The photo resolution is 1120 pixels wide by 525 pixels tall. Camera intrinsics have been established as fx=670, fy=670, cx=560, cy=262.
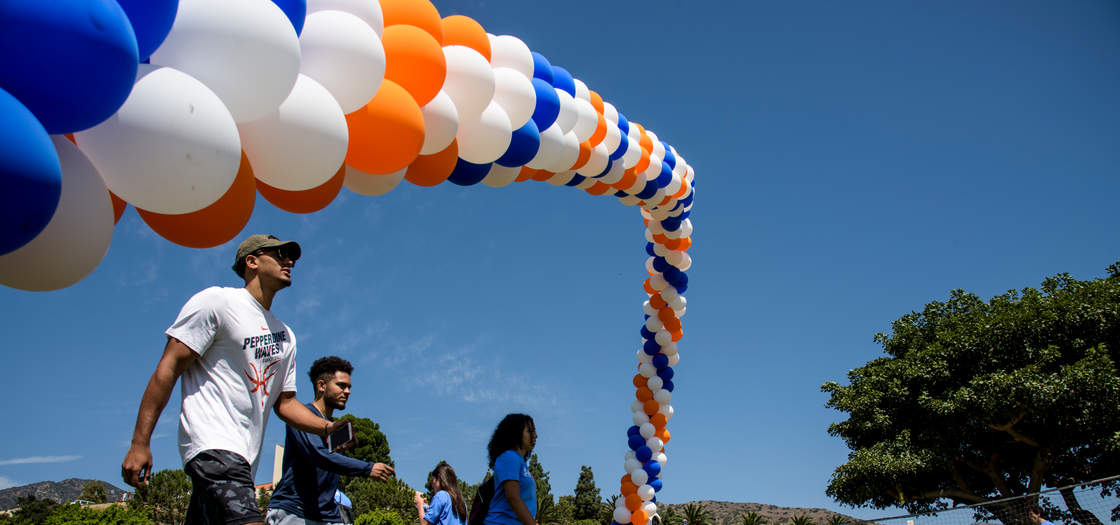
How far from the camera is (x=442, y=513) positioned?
488cm

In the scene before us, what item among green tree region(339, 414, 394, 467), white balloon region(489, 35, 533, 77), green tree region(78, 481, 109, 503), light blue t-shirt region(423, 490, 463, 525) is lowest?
light blue t-shirt region(423, 490, 463, 525)

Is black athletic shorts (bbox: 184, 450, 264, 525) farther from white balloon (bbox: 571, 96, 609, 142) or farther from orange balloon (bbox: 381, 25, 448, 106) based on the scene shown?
white balloon (bbox: 571, 96, 609, 142)

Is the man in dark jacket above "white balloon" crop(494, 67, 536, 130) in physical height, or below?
below

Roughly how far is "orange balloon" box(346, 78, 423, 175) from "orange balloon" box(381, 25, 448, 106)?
9 cm

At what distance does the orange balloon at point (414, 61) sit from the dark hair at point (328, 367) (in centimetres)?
140

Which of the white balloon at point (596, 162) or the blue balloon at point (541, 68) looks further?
the white balloon at point (596, 162)

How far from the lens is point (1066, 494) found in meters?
14.6

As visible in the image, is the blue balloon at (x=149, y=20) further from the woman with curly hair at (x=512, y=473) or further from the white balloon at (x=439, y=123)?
the woman with curly hair at (x=512, y=473)

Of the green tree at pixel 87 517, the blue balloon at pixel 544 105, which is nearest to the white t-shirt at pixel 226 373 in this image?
the blue balloon at pixel 544 105

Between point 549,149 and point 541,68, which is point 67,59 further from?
point 541,68

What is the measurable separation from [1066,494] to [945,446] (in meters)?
2.43

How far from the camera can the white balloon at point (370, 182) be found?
2.88 metres

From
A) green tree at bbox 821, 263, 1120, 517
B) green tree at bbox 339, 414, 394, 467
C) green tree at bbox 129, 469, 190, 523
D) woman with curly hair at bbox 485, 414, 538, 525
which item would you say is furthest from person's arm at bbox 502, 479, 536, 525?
green tree at bbox 339, 414, 394, 467

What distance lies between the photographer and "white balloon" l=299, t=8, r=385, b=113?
244cm
